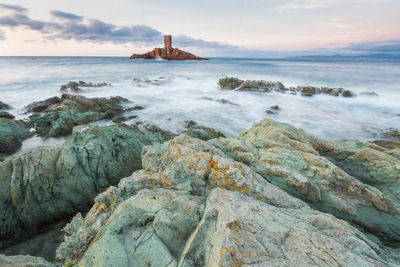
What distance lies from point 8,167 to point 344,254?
1072 centimetres

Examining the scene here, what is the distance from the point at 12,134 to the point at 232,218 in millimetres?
16842

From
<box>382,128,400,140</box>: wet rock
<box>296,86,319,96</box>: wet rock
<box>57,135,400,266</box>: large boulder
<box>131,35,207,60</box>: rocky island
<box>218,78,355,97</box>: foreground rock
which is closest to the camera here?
<box>57,135,400,266</box>: large boulder

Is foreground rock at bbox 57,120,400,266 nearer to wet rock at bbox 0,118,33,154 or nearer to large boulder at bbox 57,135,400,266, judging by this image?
large boulder at bbox 57,135,400,266

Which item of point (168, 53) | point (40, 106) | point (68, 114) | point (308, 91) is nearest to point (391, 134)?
point (308, 91)

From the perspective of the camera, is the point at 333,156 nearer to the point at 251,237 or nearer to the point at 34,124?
the point at 251,237

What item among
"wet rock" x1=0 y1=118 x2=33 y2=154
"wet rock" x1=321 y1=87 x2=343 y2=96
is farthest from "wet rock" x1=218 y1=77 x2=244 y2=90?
"wet rock" x1=0 y1=118 x2=33 y2=154

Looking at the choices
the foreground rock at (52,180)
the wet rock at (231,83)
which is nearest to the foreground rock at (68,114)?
the foreground rock at (52,180)

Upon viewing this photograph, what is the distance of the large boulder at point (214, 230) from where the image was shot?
9.49ft

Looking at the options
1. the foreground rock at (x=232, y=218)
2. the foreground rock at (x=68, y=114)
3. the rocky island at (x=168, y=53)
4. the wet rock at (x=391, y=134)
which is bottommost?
the wet rock at (x=391, y=134)

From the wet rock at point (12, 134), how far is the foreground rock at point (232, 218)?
38.0 ft

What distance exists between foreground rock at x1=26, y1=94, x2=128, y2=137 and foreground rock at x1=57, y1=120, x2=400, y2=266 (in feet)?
39.9

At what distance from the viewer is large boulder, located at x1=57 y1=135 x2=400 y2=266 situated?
2893mm

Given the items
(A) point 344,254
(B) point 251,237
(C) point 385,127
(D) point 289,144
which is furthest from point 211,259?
(C) point 385,127

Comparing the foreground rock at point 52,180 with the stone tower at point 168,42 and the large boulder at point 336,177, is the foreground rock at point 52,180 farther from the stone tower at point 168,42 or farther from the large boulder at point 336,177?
the stone tower at point 168,42
